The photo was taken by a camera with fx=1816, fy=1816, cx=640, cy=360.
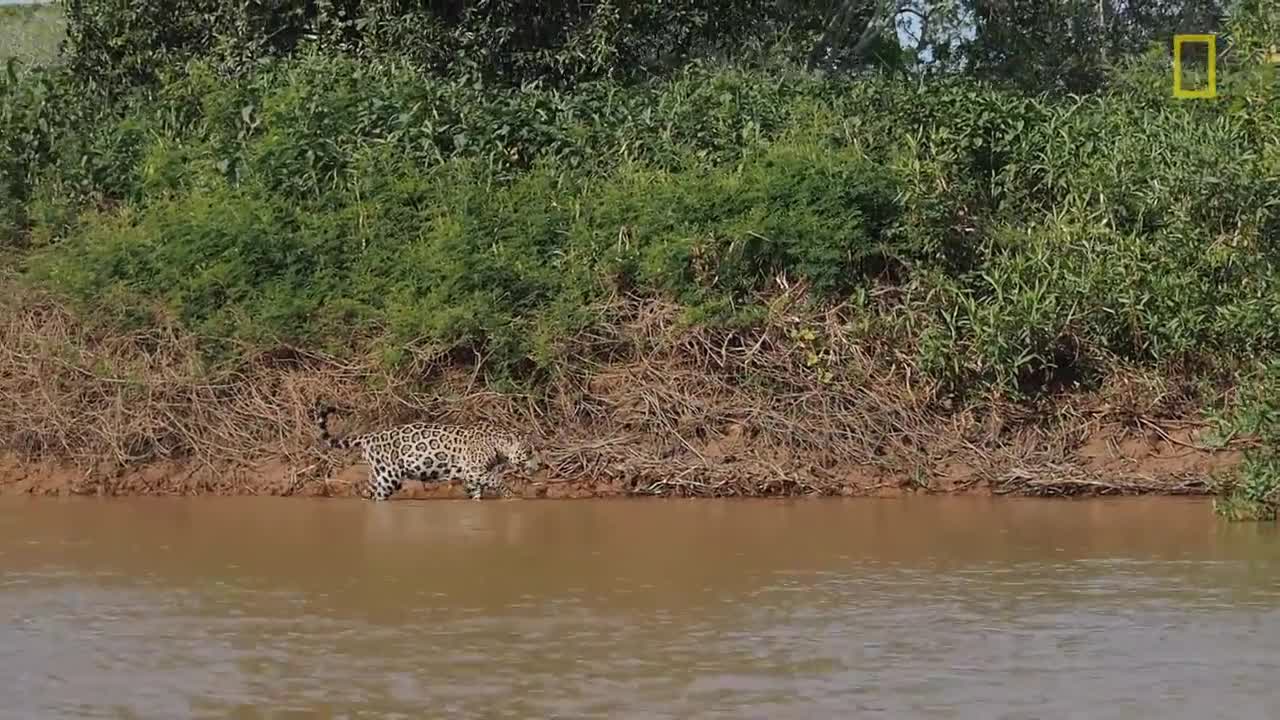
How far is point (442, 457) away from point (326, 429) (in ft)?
3.20

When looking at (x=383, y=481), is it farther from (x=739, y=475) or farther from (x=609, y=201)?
(x=609, y=201)

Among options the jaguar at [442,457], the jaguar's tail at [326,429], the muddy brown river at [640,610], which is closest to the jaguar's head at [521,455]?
the jaguar at [442,457]

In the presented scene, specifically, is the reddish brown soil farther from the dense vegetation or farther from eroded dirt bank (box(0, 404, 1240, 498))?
the dense vegetation

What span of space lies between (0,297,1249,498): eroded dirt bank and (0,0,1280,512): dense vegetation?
8.3 inches

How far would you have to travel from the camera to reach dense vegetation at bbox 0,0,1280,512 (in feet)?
36.8

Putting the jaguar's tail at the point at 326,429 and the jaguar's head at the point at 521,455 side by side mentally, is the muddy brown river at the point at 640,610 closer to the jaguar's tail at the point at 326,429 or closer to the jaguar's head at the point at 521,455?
the jaguar's head at the point at 521,455

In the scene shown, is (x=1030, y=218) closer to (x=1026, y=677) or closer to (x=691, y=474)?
(x=691, y=474)

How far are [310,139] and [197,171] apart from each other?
838 millimetres

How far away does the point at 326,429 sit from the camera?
37.1 ft

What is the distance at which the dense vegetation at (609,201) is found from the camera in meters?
11.2

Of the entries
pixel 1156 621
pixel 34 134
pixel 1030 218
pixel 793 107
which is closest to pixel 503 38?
pixel 793 107


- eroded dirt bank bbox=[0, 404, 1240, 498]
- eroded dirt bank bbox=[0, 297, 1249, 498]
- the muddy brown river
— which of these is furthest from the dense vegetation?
the muddy brown river

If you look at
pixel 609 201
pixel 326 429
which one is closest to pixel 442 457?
pixel 326 429

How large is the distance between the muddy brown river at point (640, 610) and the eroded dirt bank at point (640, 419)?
0.41 metres
